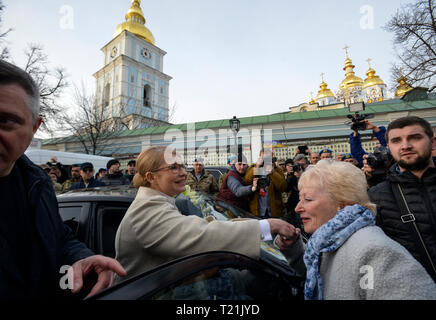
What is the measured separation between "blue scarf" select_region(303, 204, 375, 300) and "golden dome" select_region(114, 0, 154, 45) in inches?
1739

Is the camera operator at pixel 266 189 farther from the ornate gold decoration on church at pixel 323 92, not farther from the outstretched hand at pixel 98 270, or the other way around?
the ornate gold decoration on church at pixel 323 92

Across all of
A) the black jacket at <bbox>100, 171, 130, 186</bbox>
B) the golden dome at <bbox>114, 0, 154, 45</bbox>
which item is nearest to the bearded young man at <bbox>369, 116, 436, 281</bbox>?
the black jacket at <bbox>100, 171, 130, 186</bbox>

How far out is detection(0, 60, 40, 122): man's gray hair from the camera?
1.03m

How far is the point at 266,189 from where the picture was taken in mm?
4211

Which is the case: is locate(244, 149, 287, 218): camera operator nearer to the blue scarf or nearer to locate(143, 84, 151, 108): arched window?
the blue scarf

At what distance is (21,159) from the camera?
1.26 m

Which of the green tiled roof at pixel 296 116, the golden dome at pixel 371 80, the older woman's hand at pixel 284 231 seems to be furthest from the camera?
the golden dome at pixel 371 80

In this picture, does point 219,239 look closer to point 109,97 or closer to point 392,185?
point 392,185

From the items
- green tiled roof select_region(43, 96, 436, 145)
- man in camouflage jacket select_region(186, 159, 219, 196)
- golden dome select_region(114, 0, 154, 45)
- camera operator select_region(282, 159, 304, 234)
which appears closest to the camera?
camera operator select_region(282, 159, 304, 234)

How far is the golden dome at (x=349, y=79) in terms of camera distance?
53.2 m

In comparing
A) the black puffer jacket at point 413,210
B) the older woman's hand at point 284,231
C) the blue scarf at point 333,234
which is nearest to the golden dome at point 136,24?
the black puffer jacket at point 413,210

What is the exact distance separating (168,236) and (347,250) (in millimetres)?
911

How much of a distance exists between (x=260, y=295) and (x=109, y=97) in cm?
3630

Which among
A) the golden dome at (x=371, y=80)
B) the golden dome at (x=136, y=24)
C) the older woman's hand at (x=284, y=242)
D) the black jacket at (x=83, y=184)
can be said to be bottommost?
the older woman's hand at (x=284, y=242)
